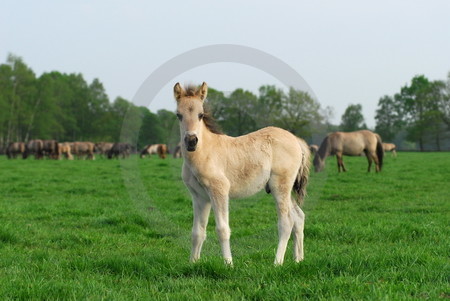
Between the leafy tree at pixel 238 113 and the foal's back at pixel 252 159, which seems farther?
the leafy tree at pixel 238 113

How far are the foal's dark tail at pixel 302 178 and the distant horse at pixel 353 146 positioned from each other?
698 inches

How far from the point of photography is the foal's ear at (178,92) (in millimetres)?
5500

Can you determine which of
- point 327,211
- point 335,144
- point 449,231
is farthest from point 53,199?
point 335,144

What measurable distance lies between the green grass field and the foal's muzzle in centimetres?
133

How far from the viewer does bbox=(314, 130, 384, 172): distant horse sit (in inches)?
969

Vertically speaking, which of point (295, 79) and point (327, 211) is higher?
point (295, 79)

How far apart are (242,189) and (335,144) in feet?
67.0

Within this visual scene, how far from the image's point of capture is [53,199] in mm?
14117

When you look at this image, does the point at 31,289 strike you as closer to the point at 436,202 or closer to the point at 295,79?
the point at 295,79

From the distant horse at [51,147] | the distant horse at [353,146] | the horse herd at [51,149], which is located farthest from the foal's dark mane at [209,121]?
the distant horse at [51,147]

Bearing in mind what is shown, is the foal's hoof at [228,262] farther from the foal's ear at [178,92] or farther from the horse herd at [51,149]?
the horse herd at [51,149]

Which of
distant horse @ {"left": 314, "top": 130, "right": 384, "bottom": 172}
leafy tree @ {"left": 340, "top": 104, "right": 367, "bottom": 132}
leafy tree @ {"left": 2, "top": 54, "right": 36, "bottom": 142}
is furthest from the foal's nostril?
leafy tree @ {"left": 340, "top": 104, "right": 367, "bottom": 132}

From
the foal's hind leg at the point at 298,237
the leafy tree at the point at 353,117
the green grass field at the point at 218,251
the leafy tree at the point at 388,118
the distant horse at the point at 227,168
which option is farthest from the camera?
the leafy tree at the point at 353,117

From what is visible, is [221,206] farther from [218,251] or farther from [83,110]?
[83,110]
